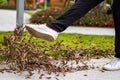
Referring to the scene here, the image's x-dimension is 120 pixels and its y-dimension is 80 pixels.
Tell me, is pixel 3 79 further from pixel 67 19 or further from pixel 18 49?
pixel 67 19

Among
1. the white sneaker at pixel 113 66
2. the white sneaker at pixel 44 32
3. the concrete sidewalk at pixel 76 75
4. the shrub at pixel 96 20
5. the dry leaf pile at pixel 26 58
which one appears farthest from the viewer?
the shrub at pixel 96 20

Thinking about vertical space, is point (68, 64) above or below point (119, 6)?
below

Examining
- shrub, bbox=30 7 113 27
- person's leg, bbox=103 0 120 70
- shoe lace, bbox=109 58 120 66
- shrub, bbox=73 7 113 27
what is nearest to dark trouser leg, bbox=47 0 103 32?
person's leg, bbox=103 0 120 70

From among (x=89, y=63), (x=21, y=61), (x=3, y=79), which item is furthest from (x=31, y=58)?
(x=89, y=63)

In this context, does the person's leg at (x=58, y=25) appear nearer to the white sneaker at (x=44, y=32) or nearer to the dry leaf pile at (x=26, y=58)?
the white sneaker at (x=44, y=32)

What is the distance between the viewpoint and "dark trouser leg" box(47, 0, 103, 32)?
371 cm

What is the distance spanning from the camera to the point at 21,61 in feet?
12.9

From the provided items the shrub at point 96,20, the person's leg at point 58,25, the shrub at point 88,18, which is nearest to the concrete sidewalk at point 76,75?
the person's leg at point 58,25

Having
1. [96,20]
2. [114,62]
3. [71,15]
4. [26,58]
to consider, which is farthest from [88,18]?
[71,15]

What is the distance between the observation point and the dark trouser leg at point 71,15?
371cm

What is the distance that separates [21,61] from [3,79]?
29 centimetres

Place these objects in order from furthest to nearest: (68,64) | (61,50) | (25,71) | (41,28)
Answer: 1. (61,50)
2. (68,64)
3. (25,71)
4. (41,28)

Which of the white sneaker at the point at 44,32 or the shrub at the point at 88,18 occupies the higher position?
the white sneaker at the point at 44,32

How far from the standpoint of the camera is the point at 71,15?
377 cm
